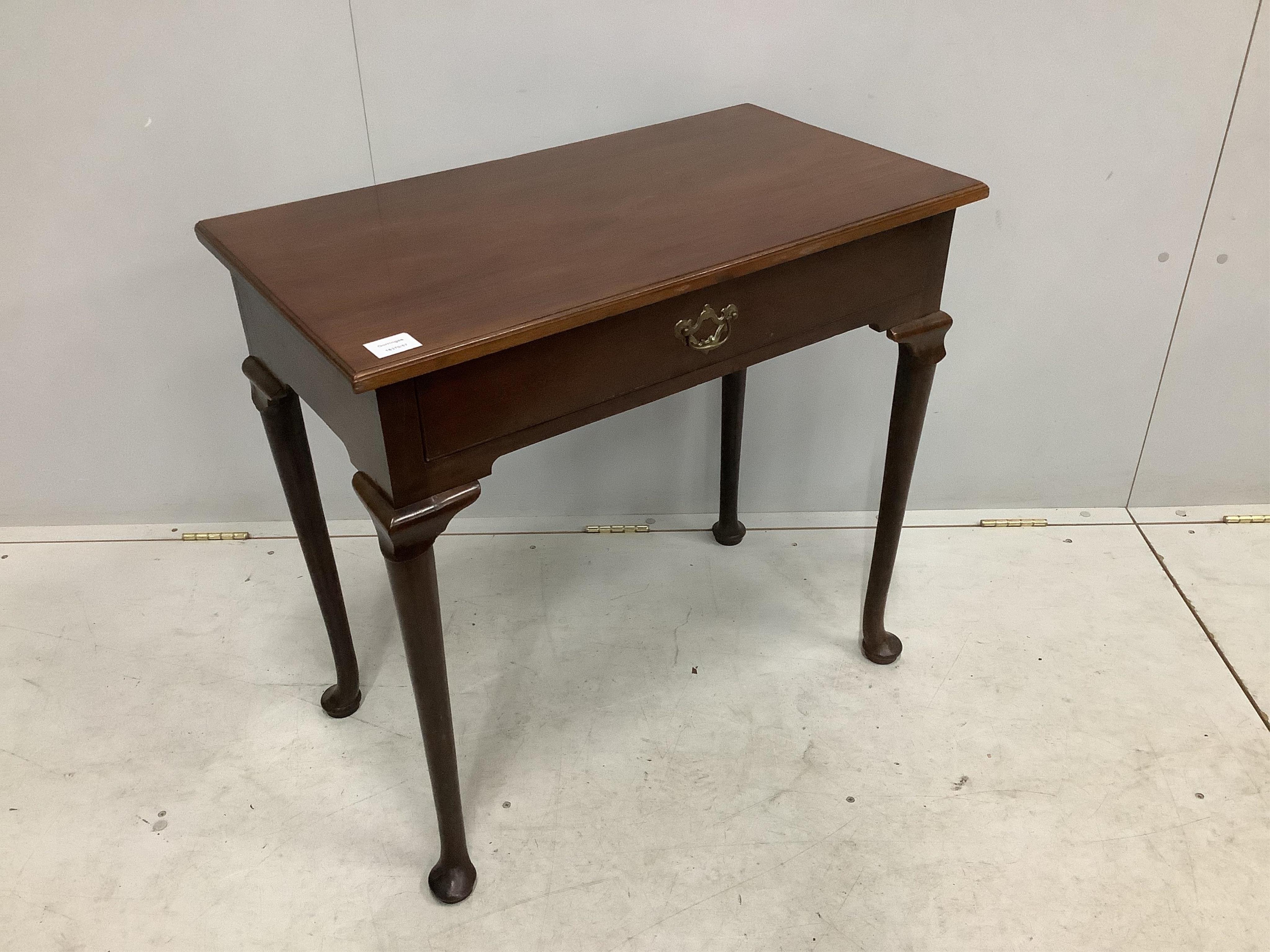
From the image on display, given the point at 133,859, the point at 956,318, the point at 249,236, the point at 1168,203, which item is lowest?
the point at 133,859

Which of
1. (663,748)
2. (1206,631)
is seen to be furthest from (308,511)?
(1206,631)

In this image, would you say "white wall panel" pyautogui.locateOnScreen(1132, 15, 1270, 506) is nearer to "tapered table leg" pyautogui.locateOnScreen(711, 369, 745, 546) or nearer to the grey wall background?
the grey wall background

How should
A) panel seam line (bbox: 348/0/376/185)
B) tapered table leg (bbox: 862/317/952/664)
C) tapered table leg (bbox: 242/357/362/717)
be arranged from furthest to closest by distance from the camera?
panel seam line (bbox: 348/0/376/185), tapered table leg (bbox: 862/317/952/664), tapered table leg (bbox: 242/357/362/717)

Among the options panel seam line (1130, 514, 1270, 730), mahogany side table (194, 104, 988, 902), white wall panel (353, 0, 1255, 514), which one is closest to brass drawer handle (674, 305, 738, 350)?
mahogany side table (194, 104, 988, 902)

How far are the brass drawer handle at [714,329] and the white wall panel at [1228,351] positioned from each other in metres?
1.35

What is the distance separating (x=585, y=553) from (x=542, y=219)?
106cm

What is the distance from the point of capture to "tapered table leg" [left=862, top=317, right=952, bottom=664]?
1767 millimetres

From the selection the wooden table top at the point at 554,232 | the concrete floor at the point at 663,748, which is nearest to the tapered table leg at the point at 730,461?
the concrete floor at the point at 663,748

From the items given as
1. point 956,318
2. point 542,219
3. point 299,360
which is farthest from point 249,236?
point 956,318

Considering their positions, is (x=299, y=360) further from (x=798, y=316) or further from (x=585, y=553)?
(x=585, y=553)

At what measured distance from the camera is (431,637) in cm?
147

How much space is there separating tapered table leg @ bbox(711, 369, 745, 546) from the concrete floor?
52mm

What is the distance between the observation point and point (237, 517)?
103 inches

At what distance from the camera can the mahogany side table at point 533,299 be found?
4.30 feet
